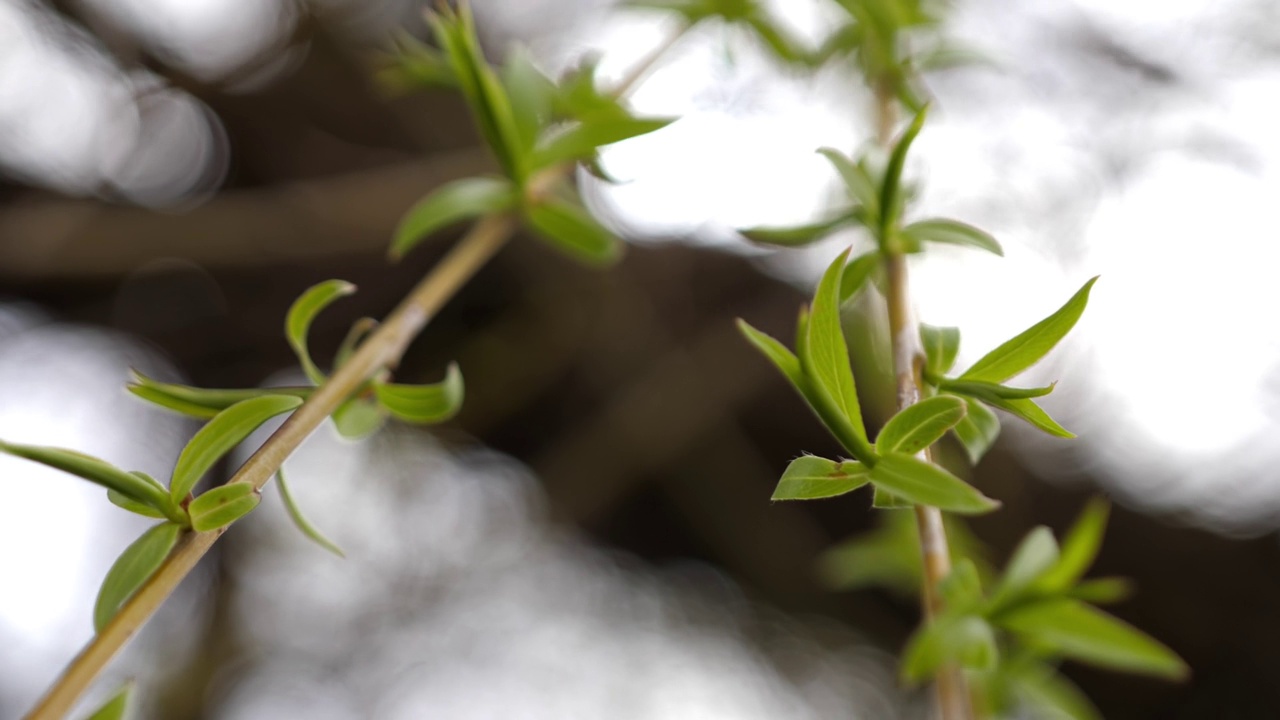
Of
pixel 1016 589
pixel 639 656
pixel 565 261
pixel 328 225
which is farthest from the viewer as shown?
pixel 639 656

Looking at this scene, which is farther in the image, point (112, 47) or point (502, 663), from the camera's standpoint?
point (502, 663)

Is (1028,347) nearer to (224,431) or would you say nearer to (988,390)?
(988,390)

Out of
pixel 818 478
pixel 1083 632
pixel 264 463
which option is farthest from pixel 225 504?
pixel 1083 632

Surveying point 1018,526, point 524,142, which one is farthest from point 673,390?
Result: point 524,142

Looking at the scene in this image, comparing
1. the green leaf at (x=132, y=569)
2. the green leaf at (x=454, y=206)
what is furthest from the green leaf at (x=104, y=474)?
the green leaf at (x=454, y=206)

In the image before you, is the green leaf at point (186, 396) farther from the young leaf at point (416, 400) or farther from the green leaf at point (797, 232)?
the green leaf at point (797, 232)

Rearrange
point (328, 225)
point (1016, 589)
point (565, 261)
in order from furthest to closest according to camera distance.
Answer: point (565, 261)
point (328, 225)
point (1016, 589)

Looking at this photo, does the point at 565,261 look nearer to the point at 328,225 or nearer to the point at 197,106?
the point at 328,225

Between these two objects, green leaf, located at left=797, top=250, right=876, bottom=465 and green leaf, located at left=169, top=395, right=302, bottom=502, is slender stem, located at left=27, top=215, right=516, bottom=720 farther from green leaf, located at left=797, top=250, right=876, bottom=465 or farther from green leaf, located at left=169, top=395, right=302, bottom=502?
green leaf, located at left=797, top=250, right=876, bottom=465
